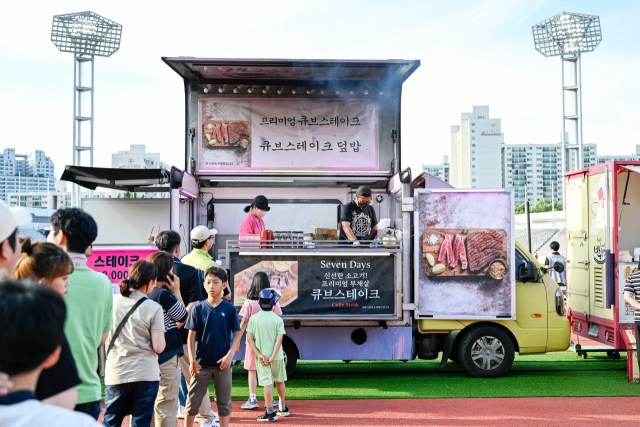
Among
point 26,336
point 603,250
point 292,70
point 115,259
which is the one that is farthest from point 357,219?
point 26,336

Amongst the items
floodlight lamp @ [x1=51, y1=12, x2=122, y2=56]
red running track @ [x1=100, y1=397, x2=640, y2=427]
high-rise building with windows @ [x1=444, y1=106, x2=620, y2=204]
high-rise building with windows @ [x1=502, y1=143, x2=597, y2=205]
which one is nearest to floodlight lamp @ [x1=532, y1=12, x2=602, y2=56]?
floodlight lamp @ [x1=51, y1=12, x2=122, y2=56]

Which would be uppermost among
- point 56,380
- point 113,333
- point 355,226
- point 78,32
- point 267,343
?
point 78,32

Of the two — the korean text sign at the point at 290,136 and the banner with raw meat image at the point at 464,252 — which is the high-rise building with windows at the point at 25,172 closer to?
the korean text sign at the point at 290,136

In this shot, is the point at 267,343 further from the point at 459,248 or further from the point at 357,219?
the point at 459,248

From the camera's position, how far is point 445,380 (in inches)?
332

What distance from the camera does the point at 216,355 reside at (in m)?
5.41

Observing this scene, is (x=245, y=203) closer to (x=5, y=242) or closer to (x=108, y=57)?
(x=5, y=242)

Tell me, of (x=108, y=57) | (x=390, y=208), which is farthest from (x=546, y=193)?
(x=390, y=208)

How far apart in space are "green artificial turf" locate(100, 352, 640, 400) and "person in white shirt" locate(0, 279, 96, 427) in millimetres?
6004

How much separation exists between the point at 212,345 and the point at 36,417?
12.7ft

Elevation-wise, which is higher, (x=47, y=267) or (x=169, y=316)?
(x=47, y=267)

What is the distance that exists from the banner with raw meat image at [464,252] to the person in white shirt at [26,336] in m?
6.87

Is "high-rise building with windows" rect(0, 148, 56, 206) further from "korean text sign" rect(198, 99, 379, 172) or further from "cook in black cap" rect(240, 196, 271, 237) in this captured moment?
"cook in black cap" rect(240, 196, 271, 237)

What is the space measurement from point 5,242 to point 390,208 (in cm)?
791
